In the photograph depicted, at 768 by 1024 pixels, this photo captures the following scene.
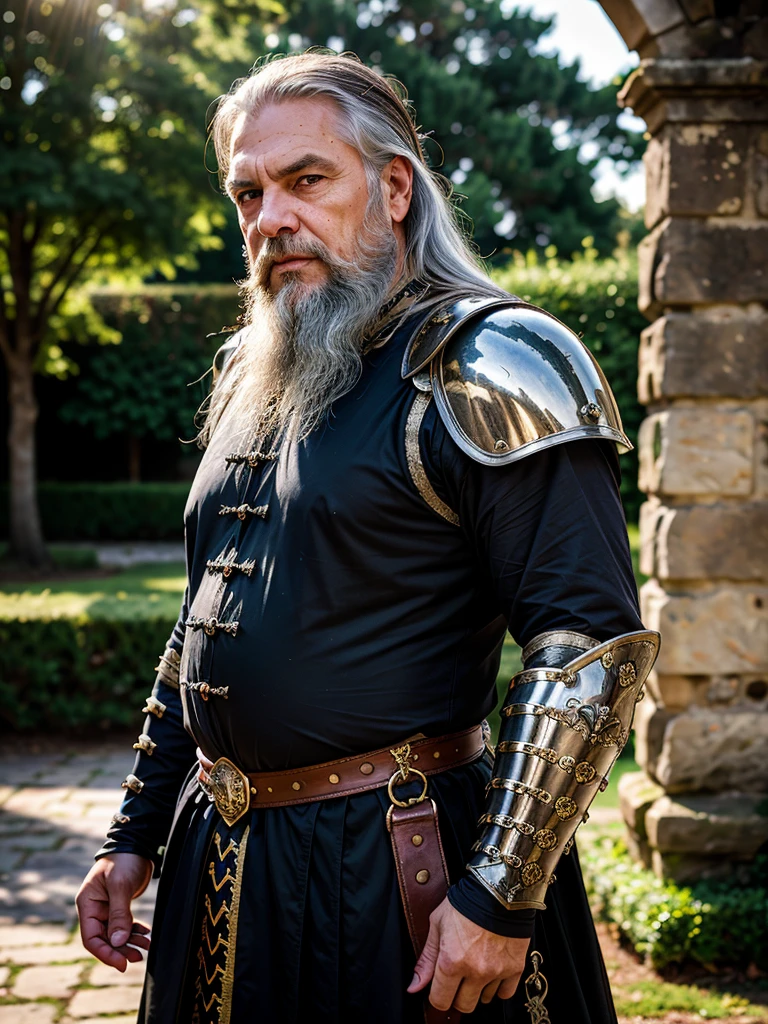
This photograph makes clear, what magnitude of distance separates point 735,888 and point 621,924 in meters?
0.41

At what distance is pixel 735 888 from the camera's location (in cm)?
357

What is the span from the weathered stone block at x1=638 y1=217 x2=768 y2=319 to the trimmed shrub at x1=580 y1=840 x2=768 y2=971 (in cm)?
191

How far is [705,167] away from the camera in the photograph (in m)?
3.53

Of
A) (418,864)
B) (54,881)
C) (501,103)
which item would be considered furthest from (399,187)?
(501,103)

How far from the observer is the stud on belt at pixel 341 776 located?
1644 mm

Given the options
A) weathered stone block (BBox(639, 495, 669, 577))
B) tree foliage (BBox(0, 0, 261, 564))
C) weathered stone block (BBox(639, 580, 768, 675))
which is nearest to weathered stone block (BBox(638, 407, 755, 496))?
weathered stone block (BBox(639, 495, 669, 577))

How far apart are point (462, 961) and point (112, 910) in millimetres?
817

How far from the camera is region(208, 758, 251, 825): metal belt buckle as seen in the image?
1.73 m

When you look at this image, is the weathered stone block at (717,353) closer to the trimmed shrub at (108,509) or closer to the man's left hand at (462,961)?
the man's left hand at (462,961)

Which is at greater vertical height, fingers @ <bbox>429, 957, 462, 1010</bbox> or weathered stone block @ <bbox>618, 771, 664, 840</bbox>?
fingers @ <bbox>429, 957, 462, 1010</bbox>

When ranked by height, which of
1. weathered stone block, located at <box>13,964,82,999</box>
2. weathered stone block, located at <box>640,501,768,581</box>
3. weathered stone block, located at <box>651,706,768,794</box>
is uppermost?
weathered stone block, located at <box>640,501,768,581</box>

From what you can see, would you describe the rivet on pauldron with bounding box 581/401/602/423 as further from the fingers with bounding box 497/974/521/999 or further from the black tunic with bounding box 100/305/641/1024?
the fingers with bounding box 497/974/521/999

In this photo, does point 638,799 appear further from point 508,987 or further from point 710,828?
point 508,987

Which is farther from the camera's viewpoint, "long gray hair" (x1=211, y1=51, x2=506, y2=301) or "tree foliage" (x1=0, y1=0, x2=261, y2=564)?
"tree foliage" (x1=0, y1=0, x2=261, y2=564)
